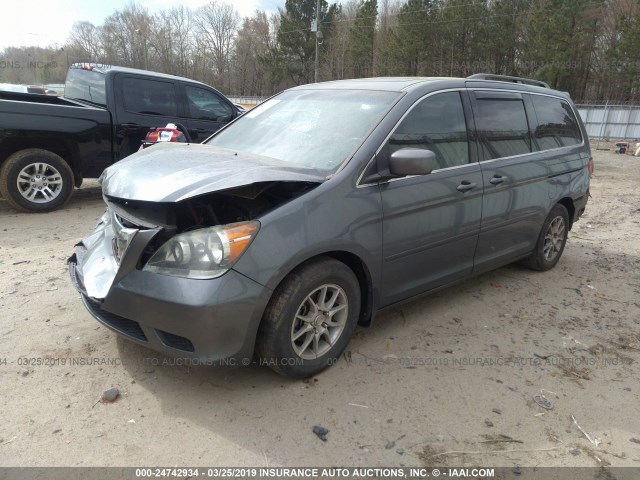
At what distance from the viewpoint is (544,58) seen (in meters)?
35.2

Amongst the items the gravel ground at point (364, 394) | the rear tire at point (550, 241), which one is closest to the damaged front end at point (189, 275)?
the gravel ground at point (364, 394)

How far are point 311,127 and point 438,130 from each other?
0.95 metres

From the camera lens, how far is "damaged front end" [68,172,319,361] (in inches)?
97.5

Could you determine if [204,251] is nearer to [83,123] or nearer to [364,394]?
[364,394]

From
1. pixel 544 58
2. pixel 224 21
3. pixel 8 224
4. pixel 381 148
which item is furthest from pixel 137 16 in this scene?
pixel 381 148

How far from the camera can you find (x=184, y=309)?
246 centimetres

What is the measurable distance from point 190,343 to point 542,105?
13.3ft

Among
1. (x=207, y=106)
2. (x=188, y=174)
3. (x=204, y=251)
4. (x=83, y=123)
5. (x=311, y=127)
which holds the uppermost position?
(x=207, y=106)

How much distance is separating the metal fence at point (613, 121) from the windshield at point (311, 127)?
24.8m

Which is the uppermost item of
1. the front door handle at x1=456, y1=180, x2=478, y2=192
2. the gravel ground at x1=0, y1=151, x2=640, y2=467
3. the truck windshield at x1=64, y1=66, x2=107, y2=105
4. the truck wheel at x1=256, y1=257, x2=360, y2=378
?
the truck windshield at x1=64, y1=66, x2=107, y2=105

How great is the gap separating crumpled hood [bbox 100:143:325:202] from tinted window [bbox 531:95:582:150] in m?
2.81

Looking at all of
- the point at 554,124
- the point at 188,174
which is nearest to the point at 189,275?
the point at 188,174

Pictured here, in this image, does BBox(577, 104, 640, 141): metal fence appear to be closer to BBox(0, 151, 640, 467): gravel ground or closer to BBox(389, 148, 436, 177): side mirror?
BBox(0, 151, 640, 467): gravel ground

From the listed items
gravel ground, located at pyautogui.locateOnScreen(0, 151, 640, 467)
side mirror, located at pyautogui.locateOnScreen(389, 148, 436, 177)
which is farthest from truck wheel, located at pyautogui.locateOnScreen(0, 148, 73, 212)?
side mirror, located at pyautogui.locateOnScreen(389, 148, 436, 177)
